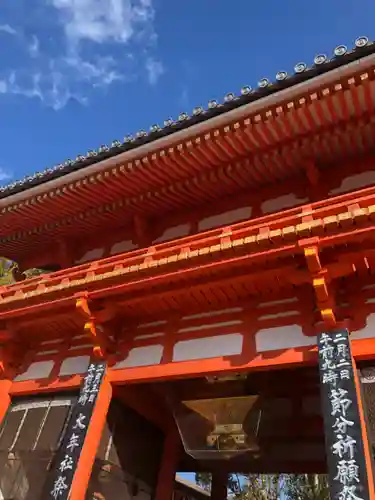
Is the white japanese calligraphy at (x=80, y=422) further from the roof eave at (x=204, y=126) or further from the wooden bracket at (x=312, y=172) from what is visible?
the wooden bracket at (x=312, y=172)

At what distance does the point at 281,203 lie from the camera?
8.28 meters

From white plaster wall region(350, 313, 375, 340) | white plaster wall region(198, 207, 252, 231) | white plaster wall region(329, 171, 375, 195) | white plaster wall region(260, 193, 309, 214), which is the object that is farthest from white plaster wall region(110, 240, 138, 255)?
white plaster wall region(350, 313, 375, 340)

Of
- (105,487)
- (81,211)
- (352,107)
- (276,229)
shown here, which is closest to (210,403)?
(105,487)

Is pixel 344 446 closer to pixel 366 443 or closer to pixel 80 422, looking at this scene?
pixel 366 443

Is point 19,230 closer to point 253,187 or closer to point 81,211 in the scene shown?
point 81,211

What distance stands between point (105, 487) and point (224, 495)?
13.9 ft

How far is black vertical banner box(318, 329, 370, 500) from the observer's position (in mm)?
4555

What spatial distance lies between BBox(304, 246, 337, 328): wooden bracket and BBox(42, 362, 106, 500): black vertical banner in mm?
3730

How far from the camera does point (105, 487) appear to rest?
7.11 meters

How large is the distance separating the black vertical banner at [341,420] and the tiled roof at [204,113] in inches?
152

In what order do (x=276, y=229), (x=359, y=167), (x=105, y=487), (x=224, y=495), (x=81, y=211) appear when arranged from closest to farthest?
(x=276, y=229), (x=105, y=487), (x=359, y=167), (x=81, y=211), (x=224, y=495)

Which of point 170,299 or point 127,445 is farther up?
point 170,299

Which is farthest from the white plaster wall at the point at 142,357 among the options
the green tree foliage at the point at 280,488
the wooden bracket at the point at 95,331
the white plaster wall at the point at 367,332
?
the green tree foliage at the point at 280,488

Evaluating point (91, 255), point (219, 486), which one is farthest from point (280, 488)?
point (91, 255)
